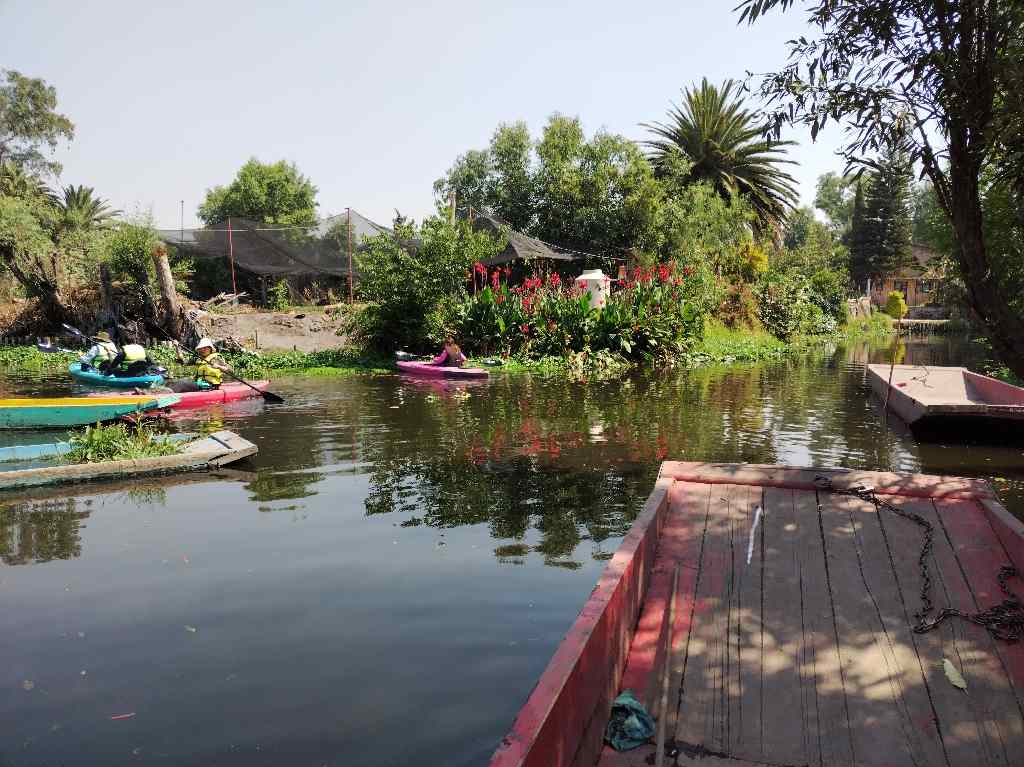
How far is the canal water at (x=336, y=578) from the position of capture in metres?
4.39

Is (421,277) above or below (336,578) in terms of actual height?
above

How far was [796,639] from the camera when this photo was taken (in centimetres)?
413

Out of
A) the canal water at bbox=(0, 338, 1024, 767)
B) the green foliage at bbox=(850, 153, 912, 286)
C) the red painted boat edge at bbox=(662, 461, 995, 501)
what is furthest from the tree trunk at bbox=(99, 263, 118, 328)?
the green foliage at bbox=(850, 153, 912, 286)

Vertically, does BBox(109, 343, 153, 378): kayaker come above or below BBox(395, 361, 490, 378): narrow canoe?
above

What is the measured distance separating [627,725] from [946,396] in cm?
1404

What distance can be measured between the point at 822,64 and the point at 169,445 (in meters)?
8.79

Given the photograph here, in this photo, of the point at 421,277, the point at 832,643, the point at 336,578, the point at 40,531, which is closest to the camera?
the point at 832,643

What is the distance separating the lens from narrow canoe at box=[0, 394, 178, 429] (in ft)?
38.0

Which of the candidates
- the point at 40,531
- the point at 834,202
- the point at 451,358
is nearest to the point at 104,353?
the point at 451,358

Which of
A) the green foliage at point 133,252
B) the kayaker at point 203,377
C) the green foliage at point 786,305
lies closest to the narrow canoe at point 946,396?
the kayaker at point 203,377

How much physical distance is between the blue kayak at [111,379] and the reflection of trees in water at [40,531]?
646 cm

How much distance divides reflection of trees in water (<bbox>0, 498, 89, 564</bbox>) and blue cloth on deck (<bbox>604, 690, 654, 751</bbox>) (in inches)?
233

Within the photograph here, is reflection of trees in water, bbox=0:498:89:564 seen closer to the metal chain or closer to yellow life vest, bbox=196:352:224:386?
yellow life vest, bbox=196:352:224:386

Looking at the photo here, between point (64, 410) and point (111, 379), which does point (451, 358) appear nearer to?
point (111, 379)
